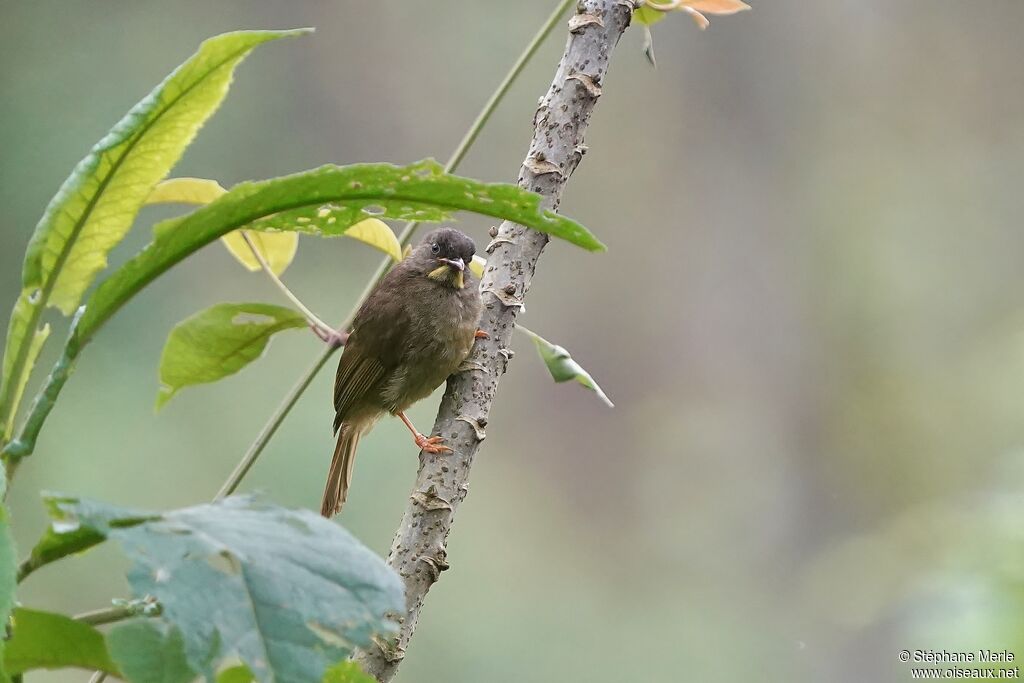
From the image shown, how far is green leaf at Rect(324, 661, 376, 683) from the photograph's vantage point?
1.06 meters

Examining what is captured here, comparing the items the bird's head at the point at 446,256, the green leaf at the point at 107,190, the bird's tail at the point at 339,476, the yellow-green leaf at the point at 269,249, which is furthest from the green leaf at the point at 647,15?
the bird's tail at the point at 339,476

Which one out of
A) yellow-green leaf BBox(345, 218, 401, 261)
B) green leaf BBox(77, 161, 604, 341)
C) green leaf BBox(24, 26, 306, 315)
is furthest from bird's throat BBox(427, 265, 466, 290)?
green leaf BBox(77, 161, 604, 341)

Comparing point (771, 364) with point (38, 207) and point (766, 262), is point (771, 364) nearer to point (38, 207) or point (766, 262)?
point (766, 262)

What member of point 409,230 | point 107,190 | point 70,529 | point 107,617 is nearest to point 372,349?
point 409,230

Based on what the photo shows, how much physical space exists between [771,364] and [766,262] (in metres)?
0.96

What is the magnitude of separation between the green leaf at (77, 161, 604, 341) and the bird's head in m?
2.11

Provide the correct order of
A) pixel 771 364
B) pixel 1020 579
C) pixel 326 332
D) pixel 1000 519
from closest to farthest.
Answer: pixel 326 332 → pixel 1020 579 → pixel 1000 519 → pixel 771 364

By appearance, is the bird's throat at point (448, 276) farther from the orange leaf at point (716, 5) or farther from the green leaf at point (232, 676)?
the green leaf at point (232, 676)

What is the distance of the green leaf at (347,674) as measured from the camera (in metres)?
1.06

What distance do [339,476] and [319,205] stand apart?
7.89ft

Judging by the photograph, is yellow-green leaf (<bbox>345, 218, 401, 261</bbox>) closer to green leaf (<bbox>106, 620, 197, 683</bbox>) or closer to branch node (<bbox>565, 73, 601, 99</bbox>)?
branch node (<bbox>565, 73, 601, 99</bbox>)

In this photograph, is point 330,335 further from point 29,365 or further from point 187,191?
point 29,365

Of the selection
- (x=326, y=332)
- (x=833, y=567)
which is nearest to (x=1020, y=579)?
(x=326, y=332)

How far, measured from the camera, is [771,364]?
10.1 meters
